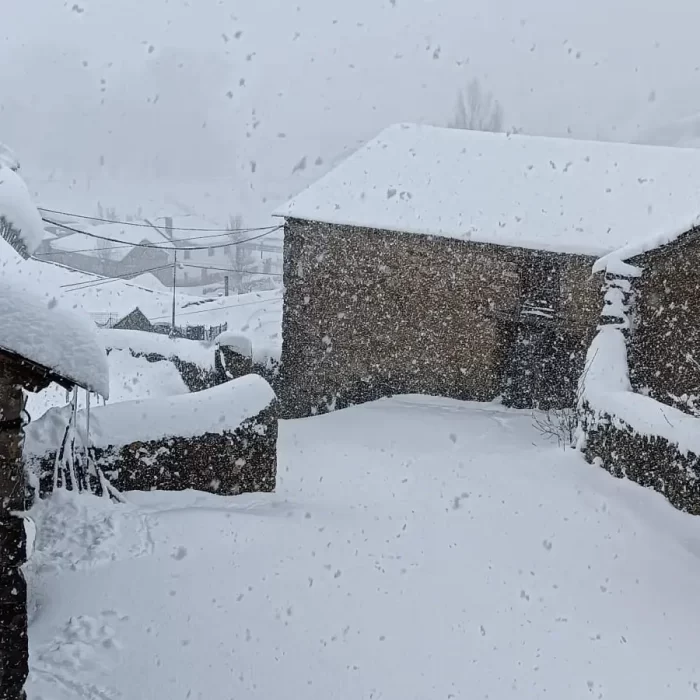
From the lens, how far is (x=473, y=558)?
20.8ft

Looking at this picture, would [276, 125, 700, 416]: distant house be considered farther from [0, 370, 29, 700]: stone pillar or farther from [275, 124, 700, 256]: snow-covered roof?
[0, 370, 29, 700]: stone pillar

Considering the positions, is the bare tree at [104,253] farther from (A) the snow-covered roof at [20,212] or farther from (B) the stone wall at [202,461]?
(A) the snow-covered roof at [20,212]

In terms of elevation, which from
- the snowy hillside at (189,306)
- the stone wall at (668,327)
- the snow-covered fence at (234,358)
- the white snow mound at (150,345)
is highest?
the stone wall at (668,327)

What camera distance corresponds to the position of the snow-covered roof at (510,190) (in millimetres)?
14523

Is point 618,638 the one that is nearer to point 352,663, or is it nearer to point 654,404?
point 352,663

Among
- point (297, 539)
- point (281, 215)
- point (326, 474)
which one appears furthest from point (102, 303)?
point (297, 539)

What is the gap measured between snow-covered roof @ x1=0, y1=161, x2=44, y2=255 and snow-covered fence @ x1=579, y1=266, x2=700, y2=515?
622cm

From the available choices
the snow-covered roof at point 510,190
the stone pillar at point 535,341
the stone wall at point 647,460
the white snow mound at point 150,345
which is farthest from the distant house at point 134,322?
Answer: the stone wall at point 647,460

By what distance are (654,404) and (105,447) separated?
6274 mm

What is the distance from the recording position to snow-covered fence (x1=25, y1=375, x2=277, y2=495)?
23.9 ft

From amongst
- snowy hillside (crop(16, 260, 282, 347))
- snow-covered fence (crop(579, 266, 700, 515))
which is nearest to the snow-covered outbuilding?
snow-covered fence (crop(579, 266, 700, 515))

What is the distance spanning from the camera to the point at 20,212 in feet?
16.2

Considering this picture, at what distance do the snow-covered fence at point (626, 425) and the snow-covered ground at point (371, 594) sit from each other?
0.92 ft

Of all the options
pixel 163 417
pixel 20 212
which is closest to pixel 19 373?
pixel 20 212
